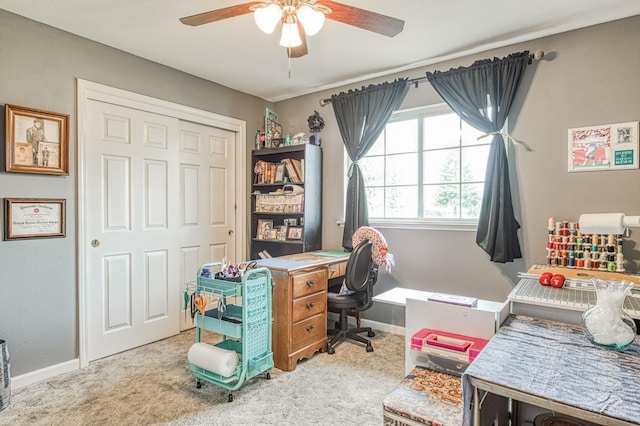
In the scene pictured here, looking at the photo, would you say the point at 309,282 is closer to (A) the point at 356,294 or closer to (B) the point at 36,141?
(A) the point at 356,294

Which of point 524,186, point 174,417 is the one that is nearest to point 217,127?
point 174,417

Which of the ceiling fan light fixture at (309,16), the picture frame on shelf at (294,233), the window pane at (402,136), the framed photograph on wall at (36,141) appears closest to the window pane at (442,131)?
the window pane at (402,136)

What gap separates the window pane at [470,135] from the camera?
9.87 ft

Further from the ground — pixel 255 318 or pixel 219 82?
pixel 219 82

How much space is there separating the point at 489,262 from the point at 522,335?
148cm

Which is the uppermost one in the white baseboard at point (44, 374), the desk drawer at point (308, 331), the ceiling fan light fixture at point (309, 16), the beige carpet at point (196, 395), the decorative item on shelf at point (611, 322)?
the ceiling fan light fixture at point (309, 16)

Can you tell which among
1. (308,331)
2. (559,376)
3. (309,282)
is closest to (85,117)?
(309,282)

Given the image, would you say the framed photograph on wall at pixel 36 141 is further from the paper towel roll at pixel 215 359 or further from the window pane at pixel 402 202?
the window pane at pixel 402 202

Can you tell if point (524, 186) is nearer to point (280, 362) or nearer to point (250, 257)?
point (280, 362)

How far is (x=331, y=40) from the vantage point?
2.77 m

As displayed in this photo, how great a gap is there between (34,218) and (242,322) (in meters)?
1.65

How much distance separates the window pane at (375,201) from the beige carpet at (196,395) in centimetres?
137

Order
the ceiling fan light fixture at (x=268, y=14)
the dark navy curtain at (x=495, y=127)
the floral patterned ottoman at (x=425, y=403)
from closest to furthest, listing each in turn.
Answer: the floral patterned ottoman at (x=425, y=403)
the ceiling fan light fixture at (x=268, y=14)
the dark navy curtain at (x=495, y=127)

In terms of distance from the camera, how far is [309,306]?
281 cm
